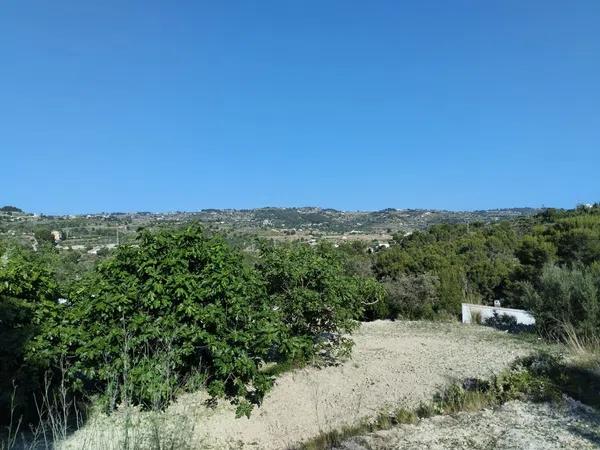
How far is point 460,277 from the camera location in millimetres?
20828

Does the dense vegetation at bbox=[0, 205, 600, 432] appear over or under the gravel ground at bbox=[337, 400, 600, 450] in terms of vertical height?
over

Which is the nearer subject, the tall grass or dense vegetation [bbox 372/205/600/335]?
the tall grass

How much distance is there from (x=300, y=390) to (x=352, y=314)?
1.75m

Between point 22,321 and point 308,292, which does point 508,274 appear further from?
point 22,321

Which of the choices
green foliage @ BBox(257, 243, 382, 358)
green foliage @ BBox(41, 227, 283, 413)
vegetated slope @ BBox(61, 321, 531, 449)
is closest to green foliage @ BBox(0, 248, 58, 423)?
green foliage @ BBox(41, 227, 283, 413)

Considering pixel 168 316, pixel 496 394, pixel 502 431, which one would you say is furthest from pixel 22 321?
pixel 496 394

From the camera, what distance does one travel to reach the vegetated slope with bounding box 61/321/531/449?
6.49 metres

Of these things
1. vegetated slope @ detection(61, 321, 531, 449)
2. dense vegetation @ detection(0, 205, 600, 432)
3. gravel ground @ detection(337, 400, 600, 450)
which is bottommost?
vegetated slope @ detection(61, 321, 531, 449)

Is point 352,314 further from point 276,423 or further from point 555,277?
point 555,277

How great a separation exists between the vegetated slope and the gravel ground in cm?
116

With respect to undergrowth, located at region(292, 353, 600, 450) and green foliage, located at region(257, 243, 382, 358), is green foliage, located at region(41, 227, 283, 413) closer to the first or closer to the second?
green foliage, located at region(257, 243, 382, 358)

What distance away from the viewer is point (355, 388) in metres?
8.29

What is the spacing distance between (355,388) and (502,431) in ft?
11.5

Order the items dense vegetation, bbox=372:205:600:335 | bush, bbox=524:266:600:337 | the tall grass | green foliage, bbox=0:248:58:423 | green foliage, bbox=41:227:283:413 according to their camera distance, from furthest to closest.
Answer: dense vegetation, bbox=372:205:600:335
bush, bbox=524:266:600:337
green foliage, bbox=41:227:283:413
green foliage, bbox=0:248:58:423
the tall grass
